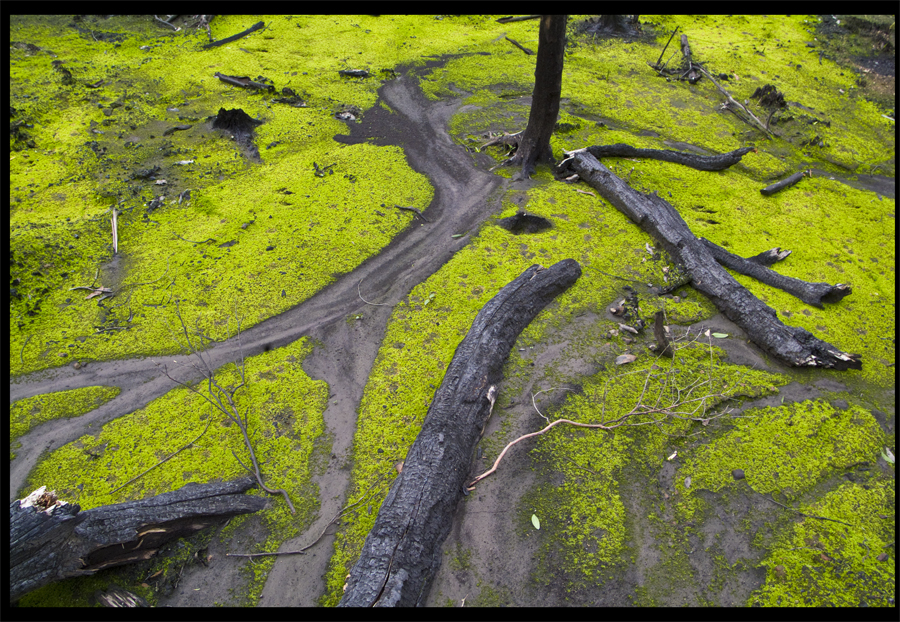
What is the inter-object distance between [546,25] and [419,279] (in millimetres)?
4617

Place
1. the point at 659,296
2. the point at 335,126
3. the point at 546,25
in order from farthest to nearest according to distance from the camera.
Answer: the point at 335,126
the point at 546,25
the point at 659,296

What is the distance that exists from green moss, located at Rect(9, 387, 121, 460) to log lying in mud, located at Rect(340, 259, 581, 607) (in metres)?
3.56

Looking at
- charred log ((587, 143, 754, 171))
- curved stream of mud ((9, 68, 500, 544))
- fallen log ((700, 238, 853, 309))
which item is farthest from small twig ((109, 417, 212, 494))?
charred log ((587, 143, 754, 171))

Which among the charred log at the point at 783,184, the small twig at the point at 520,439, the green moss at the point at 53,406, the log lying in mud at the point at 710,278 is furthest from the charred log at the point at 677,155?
the green moss at the point at 53,406

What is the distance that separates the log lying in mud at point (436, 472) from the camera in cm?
349

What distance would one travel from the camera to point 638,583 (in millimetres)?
3729

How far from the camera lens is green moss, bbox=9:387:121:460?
4898 mm

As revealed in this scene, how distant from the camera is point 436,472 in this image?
409cm

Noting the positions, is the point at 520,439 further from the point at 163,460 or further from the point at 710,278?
the point at 710,278

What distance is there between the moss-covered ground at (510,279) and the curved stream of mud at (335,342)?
18 cm

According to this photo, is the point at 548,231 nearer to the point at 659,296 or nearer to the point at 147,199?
the point at 659,296

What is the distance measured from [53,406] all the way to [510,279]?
5.54m

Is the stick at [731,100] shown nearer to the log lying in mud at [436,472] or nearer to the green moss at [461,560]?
the log lying in mud at [436,472]

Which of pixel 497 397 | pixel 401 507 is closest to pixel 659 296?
pixel 497 397
